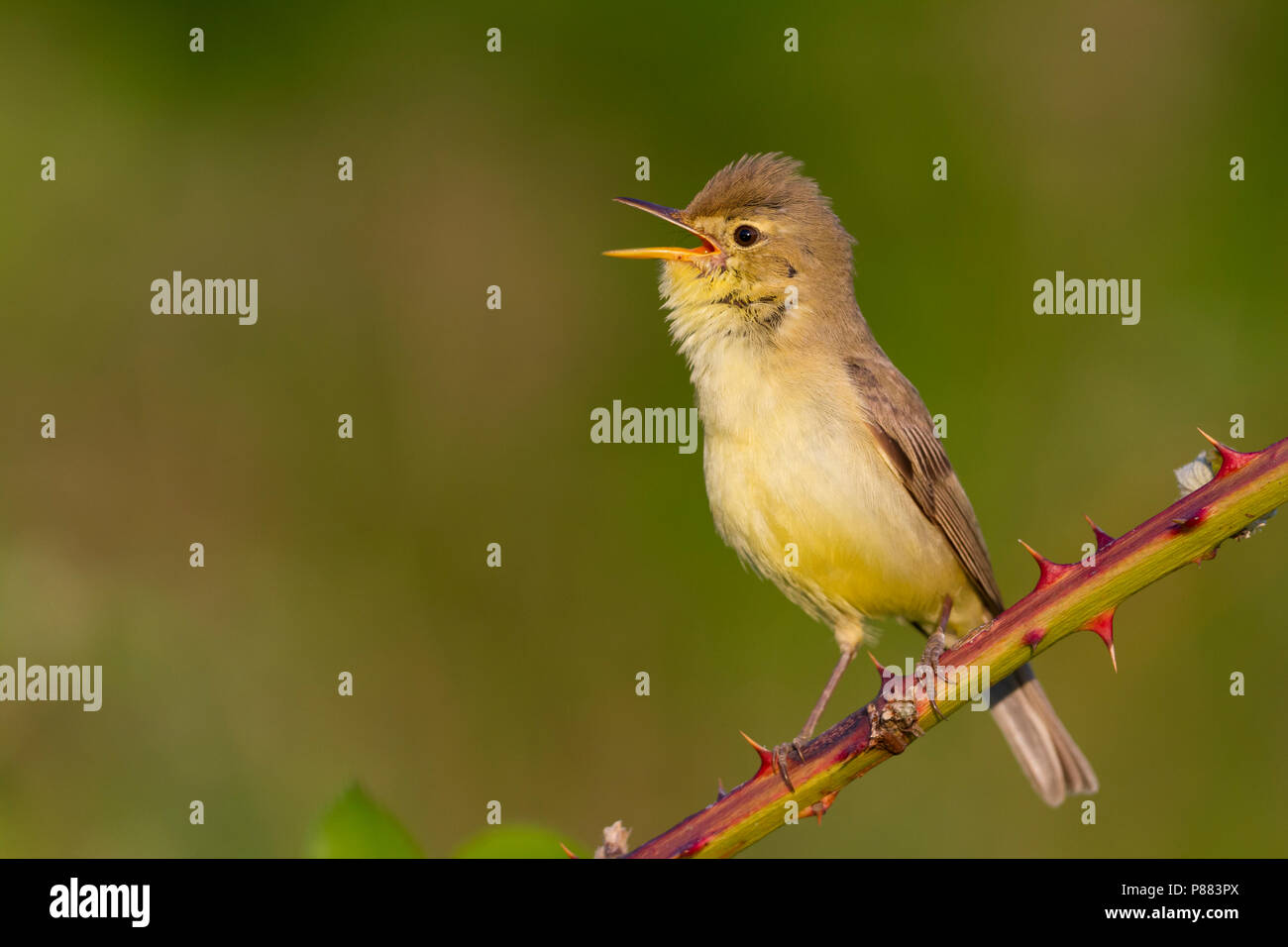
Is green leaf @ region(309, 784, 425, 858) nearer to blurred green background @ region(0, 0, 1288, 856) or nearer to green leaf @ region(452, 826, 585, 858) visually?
green leaf @ region(452, 826, 585, 858)

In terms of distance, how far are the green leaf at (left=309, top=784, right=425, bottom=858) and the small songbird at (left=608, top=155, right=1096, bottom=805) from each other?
6.98ft

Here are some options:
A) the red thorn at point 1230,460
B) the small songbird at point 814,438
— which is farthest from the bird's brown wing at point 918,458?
the red thorn at point 1230,460

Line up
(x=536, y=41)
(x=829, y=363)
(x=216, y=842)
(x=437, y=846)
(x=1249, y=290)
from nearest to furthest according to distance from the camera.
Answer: (x=216, y=842) → (x=829, y=363) → (x=437, y=846) → (x=1249, y=290) → (x=536, y=41)

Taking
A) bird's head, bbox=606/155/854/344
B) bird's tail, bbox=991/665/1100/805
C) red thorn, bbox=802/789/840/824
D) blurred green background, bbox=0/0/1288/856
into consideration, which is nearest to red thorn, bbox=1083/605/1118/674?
red thorn, bbox=802/789/840/824

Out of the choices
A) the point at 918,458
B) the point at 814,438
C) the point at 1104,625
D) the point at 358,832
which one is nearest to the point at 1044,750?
the point at 918,458

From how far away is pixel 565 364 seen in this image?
663cm

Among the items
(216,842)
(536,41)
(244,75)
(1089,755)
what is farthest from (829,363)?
(244,75)

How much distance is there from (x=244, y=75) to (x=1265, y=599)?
559 cm

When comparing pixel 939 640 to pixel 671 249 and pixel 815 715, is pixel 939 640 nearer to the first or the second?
pixel 815 715

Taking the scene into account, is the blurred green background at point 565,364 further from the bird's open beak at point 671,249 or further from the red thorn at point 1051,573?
the red thorn at point 1051,573

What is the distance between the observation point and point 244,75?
20.9 ft

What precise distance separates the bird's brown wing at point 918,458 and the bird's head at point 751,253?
0.35 m

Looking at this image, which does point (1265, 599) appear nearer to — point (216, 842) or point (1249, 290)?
point (1249, 290)

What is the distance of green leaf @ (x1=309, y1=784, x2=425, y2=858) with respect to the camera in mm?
1795
